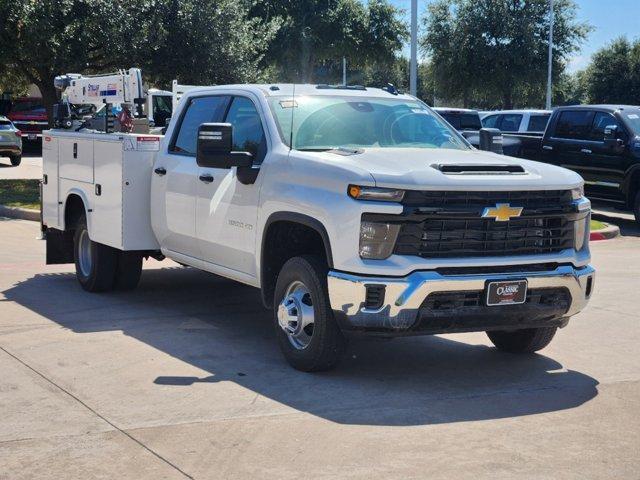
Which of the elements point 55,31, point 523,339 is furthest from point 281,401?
point 55,31

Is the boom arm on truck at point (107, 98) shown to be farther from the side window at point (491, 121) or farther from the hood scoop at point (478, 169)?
the side window at point (491, 121)

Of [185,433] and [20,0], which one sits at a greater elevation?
[20,0]

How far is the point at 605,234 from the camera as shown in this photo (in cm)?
1636

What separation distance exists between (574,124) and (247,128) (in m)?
11.8

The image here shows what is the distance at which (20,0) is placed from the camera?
20984mm

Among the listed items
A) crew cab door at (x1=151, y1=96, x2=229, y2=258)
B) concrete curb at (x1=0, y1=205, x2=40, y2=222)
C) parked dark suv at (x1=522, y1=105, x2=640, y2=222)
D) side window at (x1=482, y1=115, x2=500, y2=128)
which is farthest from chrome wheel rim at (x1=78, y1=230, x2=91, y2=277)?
side window at (x1=482, y1=115, x2=500, y2=128)

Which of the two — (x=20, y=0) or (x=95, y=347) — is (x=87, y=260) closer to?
(x=95, y=347)

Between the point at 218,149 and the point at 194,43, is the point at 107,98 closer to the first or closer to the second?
the point at 218,149

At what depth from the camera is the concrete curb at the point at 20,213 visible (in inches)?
687

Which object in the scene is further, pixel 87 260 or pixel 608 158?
pixel 608 158

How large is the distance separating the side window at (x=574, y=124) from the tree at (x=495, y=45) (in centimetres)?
2963

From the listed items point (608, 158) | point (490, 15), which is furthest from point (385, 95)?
point (490, 15)

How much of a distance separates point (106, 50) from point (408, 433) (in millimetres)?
17605

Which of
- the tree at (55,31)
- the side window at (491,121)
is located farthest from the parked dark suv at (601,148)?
the tree at (55,31)
